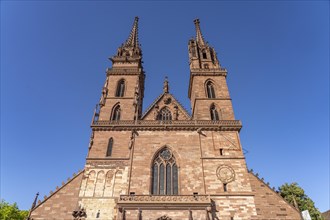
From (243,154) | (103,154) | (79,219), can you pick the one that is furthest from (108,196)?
(243,154)

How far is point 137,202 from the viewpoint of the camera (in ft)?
50.5

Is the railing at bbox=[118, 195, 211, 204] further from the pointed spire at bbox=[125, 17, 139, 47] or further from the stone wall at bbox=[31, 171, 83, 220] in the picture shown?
the pointed spire at bbox=[125, 17, 139, 47]

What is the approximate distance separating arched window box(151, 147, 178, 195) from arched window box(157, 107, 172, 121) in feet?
13.4

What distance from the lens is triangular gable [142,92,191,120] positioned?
2250cm

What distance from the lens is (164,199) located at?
15664mm

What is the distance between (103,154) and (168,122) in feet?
20.7

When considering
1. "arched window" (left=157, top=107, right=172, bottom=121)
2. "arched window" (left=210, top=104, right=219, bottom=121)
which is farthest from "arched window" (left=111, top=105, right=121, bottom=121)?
"arched window" (left=210, top=104, right=219, bottom=121)

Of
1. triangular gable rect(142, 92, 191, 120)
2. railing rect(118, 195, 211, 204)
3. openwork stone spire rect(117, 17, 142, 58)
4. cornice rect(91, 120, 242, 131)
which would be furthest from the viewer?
openwork stone spire rect(117, 17, 142, 58)

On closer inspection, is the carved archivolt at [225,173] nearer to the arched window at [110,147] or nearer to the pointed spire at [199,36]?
the arched window at [110,147]

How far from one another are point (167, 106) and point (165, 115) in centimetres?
111

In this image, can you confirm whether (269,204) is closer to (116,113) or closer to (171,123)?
(171,123)

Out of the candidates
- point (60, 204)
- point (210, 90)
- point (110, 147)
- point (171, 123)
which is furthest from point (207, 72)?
point (60, 204)

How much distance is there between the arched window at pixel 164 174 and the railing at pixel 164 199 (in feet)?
4.39

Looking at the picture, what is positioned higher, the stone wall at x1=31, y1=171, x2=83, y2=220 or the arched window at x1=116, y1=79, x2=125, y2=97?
the arched window at x1=116, y1=79, x2=125, y2=97
